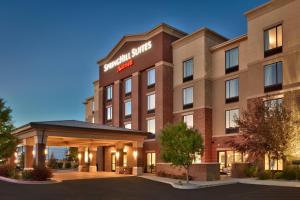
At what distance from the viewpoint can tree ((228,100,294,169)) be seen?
26.7 m

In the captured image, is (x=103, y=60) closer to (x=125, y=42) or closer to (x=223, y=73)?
(x=125, y=42)

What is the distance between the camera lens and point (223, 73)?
120ft

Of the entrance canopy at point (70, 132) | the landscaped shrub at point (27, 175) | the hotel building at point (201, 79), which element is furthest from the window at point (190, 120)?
the landscaped shrub at point (27, 175)

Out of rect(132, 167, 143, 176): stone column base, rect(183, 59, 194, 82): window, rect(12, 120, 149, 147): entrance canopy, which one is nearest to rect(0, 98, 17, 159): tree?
rect(12, 120, 149, 147): entrance canopy

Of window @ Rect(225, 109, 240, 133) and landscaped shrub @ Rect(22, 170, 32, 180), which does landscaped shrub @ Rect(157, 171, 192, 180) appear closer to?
window @ Rect(225, 109, 240, 133)

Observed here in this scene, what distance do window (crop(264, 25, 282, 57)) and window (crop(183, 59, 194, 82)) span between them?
9.60 m

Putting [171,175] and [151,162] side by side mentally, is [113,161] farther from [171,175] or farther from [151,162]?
[171,175]

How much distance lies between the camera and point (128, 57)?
4631 cm

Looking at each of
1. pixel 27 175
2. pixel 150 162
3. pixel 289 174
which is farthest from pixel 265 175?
pixel 27 175

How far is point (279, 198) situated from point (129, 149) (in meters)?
25.9

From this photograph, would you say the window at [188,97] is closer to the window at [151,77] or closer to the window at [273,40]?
the window at [151,77]

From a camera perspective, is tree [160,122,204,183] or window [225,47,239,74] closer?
tree [160,122,204,183]

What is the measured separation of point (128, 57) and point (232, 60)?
51.3 ft

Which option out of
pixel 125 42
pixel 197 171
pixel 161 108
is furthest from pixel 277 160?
pixel 125 42
